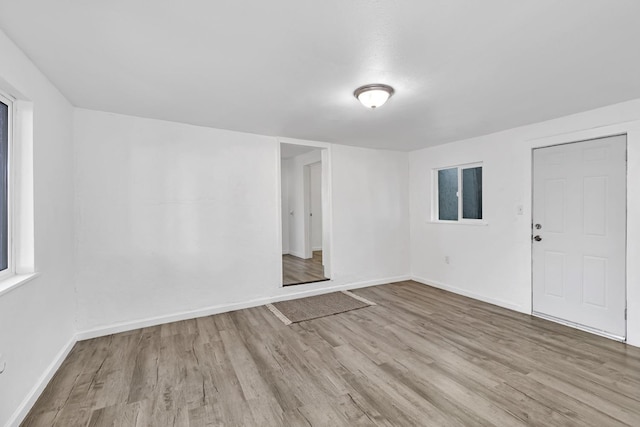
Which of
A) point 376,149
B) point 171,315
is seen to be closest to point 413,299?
point 376,149

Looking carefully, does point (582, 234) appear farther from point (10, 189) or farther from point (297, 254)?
point (297, 254)

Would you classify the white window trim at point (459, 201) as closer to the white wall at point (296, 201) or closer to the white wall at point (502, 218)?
the white wall at point (502, 218)

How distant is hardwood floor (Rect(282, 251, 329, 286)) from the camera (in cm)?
464

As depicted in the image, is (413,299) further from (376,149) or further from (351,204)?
(376,149)

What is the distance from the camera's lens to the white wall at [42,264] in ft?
5.72

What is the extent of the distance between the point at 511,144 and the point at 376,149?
193 cm

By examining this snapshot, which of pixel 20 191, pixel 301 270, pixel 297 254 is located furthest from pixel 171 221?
pixel 297 254

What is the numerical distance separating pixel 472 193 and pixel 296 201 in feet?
12.7

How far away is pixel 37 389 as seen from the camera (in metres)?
2.02

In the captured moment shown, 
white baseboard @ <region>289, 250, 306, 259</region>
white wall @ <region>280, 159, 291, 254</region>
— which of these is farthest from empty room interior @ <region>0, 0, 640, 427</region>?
white wall @ <region>280, 159, 291, 254</region>

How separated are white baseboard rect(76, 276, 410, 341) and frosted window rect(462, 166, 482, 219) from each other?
5.40 feet

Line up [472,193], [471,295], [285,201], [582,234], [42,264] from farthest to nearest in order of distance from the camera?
[285,201] → [472,193] → [471,295] → [582,234] → [42,264]

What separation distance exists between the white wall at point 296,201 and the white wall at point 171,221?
2.22m

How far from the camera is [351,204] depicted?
4707mm
